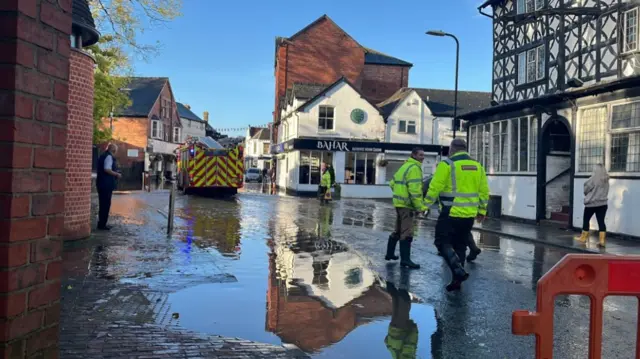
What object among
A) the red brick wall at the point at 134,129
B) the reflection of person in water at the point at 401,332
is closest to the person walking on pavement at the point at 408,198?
the reflection of person in water at the point at 401,332

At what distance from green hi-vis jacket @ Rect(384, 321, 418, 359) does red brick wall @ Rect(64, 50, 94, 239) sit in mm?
6370

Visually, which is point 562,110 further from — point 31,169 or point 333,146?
point 333,146

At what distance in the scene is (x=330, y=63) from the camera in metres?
47.8

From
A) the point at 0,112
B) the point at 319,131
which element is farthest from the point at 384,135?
the point at 0,112

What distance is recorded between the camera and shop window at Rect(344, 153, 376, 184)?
118 ft

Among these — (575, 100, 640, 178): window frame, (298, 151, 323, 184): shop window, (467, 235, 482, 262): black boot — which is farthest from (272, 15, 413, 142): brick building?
(467, 235, 482, 262): black boot

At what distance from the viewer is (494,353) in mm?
4672

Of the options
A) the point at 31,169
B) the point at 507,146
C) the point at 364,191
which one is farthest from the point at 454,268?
the point at 364,191

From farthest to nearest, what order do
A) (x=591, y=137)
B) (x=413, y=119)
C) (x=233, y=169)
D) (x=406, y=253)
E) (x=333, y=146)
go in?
1. (x=413, y=119)
2. (x=333, y=146)
3. (x=233, y=169)
4. (x=591, y=137)
5. (x=406, y=253)

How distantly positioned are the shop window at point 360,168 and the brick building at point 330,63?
1272 centimetres

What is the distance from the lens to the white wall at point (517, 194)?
18109mm

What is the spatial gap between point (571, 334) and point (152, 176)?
55.7 metres

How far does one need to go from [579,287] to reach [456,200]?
13.3 feet

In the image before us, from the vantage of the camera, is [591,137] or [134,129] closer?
[591,137]
